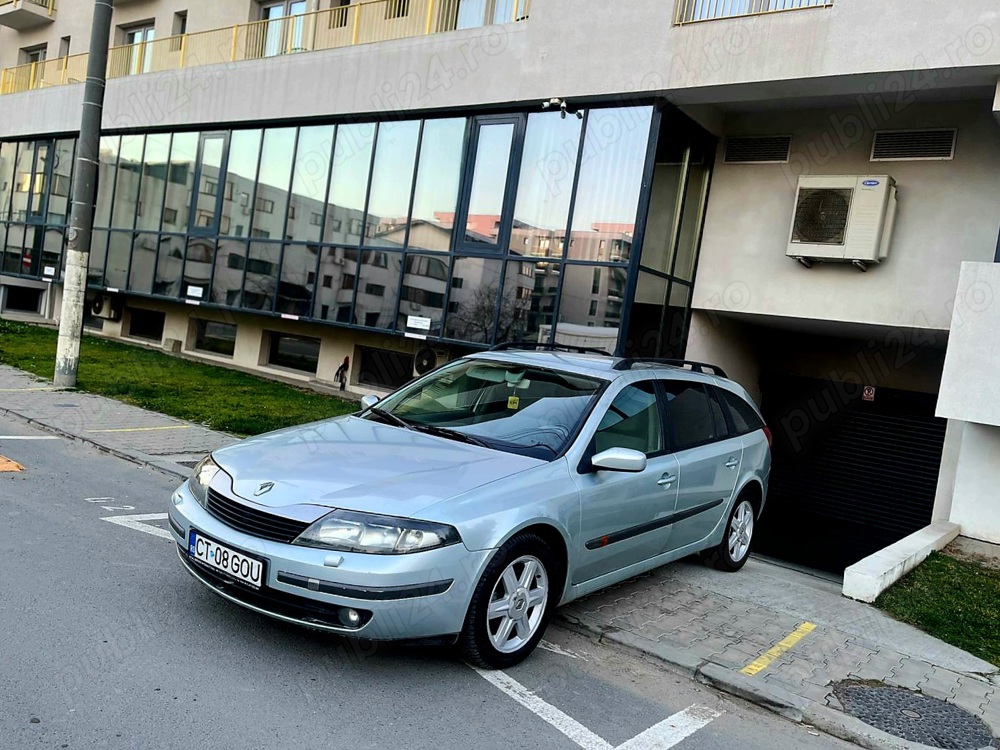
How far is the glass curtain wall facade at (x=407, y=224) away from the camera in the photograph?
1191 centimetres

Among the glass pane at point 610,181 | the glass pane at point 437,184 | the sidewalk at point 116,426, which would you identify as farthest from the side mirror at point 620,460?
the glass pane at point 437,184

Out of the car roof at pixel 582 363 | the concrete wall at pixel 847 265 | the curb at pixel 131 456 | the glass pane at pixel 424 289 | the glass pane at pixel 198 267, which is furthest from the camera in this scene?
the glass pane at pixel 198 267

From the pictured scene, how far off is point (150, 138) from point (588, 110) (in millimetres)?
11897

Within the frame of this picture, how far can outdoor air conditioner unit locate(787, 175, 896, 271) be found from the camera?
1064 centimetres

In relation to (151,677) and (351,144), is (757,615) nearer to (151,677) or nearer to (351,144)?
(151,677)

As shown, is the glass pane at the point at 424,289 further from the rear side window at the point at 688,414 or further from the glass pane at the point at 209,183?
the rear side window at the point at 688,414

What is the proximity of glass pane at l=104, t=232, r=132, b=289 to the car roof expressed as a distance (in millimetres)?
15791

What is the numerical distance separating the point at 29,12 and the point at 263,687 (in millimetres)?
27217

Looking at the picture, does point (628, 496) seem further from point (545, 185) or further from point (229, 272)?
point (229, 272)

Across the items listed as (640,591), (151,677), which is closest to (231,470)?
(151,677)

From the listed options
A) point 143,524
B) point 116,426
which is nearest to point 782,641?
point 143,524

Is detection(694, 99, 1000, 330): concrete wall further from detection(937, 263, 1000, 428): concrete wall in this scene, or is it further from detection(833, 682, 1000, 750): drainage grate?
detection(833, 682, 1000, 750): drainage grate

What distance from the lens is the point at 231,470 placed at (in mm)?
4160

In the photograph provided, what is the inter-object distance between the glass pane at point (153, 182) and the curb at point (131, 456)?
9857 millimetres
